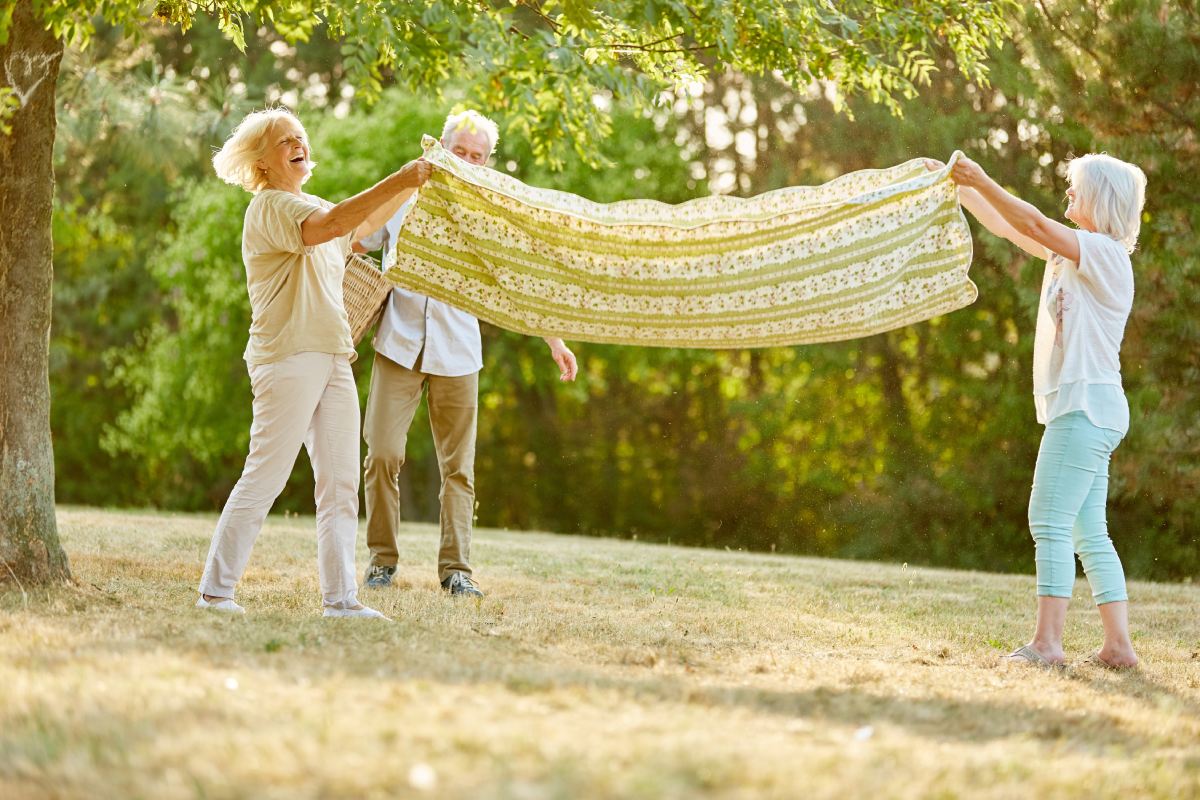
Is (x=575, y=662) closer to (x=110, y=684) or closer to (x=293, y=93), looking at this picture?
(x=110, y=684)

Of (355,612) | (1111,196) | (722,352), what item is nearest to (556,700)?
(355,612)

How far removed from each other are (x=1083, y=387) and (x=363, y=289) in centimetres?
318

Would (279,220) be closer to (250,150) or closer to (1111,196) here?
(250,150)

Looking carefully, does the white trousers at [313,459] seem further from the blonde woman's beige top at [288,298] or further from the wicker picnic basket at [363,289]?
the wicker picnic basket at [363,289]

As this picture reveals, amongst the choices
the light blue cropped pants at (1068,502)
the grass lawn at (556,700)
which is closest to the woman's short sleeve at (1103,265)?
the light blue cropped pants at (1068,502)

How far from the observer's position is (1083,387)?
458 cm

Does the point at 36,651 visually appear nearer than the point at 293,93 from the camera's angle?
Yes

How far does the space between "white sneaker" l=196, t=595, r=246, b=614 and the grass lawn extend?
8cm

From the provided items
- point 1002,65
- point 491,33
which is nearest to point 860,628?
point 491,33

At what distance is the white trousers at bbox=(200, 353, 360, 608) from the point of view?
471 centimetres

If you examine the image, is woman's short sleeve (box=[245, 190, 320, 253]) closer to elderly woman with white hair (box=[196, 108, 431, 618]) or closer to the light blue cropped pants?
elderly woman with white hair (box=[196, 108, 431, 618])

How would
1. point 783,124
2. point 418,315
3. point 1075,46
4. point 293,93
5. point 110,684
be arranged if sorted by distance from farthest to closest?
1. point 293,93
2. point 783,124
3. point 1075,46
4. point 418,315
5. point 110,684

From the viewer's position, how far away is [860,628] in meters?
5.52

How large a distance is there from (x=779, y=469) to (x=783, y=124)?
14.9ft
